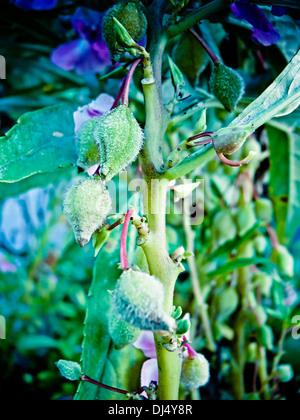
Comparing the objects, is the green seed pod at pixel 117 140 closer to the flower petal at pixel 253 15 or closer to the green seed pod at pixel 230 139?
the green seed pod at pixel 230 139

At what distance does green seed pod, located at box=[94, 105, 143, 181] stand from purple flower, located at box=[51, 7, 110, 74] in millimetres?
262

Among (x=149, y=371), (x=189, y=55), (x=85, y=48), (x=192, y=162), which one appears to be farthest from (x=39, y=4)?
(x=149, y=371)

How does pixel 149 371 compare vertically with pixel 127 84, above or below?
below

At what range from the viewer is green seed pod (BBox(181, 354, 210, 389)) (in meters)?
0.38

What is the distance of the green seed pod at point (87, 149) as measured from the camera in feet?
1.15

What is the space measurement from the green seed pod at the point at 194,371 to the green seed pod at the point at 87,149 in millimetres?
196

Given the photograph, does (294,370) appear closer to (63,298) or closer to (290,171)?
(290,171)

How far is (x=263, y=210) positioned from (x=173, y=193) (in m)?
0.26

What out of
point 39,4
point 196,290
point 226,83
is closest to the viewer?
point 226,83

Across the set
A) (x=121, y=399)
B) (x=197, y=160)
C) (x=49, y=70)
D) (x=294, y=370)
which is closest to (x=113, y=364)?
(x=121, y=399)

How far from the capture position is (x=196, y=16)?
0.35 m

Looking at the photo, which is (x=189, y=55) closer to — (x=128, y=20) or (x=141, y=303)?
(x=128, y=20)

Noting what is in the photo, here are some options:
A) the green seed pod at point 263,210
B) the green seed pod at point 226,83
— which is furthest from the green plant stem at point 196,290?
the green seed pod at point 226,83

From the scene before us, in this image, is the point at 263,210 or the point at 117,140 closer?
the point at 117,140
